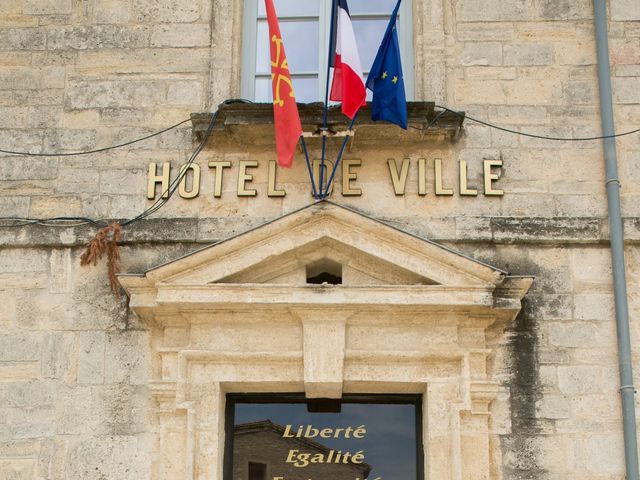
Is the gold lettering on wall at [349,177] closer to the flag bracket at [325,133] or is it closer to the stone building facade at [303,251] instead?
the stone building facade at [303,251]

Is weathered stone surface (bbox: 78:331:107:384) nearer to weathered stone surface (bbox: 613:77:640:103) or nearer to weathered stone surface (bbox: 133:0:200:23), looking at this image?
weathered stone surface (bbox: 133:0:200:23)

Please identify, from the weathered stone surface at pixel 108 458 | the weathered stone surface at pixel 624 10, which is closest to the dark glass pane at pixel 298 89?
the weathered stone surface at pixel 624 10

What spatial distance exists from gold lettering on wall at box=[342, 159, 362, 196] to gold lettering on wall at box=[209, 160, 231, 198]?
0.75 m

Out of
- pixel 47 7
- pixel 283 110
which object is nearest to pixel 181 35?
pixel 47 7

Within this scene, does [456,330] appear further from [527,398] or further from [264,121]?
[264,121]

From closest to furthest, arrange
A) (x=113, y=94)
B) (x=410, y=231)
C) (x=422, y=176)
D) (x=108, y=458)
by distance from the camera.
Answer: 1. (x=108, y=458)
2. (x=410, y=231)
3. (x=422, y=176)
4. (x=113, y=94)

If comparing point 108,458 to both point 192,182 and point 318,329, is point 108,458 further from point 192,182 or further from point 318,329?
point 192,182

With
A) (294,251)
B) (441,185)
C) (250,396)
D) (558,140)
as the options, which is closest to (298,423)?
(250,396)

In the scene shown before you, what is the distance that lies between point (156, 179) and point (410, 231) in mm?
1670

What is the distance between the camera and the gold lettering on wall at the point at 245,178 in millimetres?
7145

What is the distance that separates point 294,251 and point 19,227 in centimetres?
179

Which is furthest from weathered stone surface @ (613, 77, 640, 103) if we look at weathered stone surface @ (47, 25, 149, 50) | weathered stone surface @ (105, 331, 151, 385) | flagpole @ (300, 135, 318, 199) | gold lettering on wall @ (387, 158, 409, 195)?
weathered stone surface @ (105, 331, 151, 385)

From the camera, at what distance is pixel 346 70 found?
22.4ft

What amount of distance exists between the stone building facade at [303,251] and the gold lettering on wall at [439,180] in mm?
21
